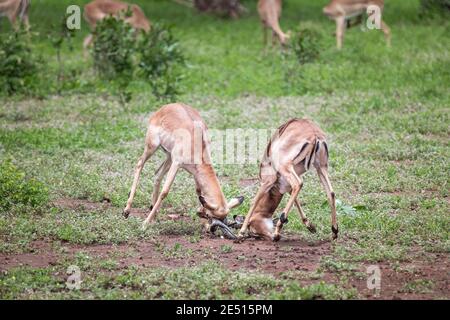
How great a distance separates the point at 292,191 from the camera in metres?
6.68

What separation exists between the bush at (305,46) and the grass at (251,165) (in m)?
0.24

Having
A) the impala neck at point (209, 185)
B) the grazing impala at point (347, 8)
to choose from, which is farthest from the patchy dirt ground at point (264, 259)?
the grazing impala at point (347, 8)

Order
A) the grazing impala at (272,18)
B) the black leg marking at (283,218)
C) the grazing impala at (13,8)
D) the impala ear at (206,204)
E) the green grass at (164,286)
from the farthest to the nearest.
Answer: the grazing impala at (272,18) → the grazing impala at (13,8) → the impala ear at (206,204) → the black leg marking at (283,218) → the green grass at (164,286)

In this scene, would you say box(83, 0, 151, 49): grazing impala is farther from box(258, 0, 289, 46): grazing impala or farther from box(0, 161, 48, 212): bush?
box(0, 161, 48, 212): bush

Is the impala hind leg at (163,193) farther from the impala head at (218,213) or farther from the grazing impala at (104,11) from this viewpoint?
the grazing impala at (104,11)

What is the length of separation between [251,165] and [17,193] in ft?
8.36

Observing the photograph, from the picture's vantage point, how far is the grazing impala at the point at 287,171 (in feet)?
22.1

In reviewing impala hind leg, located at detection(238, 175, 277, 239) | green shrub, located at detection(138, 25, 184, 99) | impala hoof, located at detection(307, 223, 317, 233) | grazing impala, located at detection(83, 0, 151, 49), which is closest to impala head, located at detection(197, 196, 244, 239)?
impala hind leg, located at detection(238, 175, 277, 239)

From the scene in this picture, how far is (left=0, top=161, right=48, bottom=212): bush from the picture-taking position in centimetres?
754

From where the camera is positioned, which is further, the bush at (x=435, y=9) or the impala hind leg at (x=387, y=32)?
the bush at (x=435, y=9)

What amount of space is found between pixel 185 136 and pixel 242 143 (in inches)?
104

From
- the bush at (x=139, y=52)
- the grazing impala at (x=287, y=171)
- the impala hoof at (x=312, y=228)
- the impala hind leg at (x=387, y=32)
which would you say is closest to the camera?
the grazing impala at (x=287, y=171)
